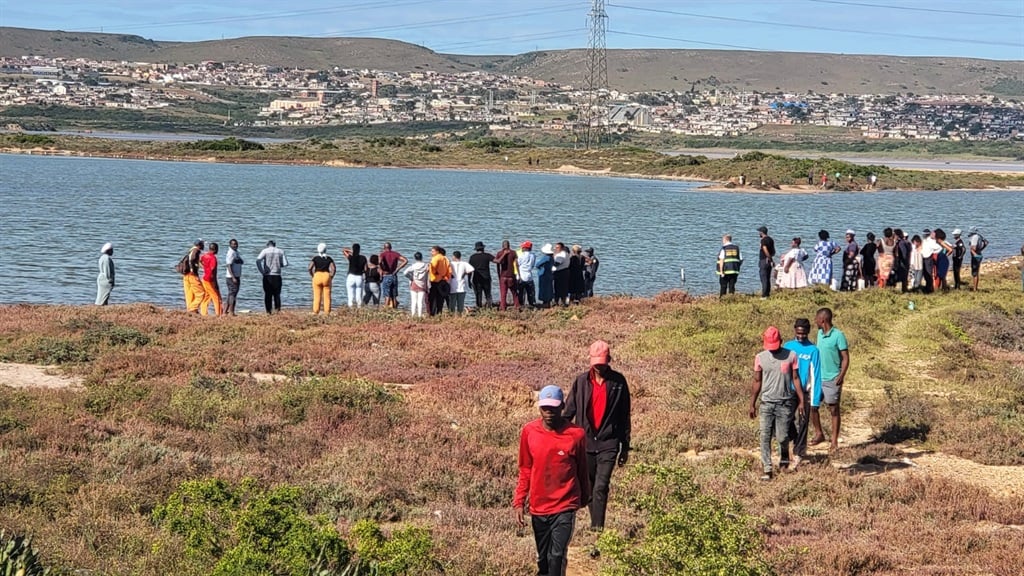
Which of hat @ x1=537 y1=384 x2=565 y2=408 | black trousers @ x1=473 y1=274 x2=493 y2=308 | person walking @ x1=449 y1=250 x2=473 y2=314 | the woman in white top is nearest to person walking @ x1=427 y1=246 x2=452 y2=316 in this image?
person walking @ x1=449 y1=250 x2=473 y2=314

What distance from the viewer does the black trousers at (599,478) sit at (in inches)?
400

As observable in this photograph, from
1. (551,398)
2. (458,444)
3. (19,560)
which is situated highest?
(551,398)

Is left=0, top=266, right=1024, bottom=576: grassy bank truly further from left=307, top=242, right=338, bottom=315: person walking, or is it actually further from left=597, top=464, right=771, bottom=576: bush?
left=307, top=242, right=338, bottom=315: person walking

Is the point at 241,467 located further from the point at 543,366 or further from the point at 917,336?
the point at 917,336

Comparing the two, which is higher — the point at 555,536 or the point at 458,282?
the point at 555,536

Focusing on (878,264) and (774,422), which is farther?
(878,264)

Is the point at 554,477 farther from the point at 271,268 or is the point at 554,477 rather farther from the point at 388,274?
the point at 388,274

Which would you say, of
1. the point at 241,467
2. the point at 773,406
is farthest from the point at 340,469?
the point at 773,406

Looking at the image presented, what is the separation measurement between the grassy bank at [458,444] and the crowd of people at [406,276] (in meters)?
1.05

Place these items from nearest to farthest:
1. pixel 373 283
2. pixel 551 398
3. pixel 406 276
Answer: pixel 551 398 → pixel 406 276 → pixel 373 283

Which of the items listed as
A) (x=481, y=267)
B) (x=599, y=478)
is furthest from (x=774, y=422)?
(x=481, y=267)

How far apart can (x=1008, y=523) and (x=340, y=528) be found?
20.4 feet

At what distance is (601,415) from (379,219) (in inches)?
1958

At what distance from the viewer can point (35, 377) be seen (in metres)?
16.3
